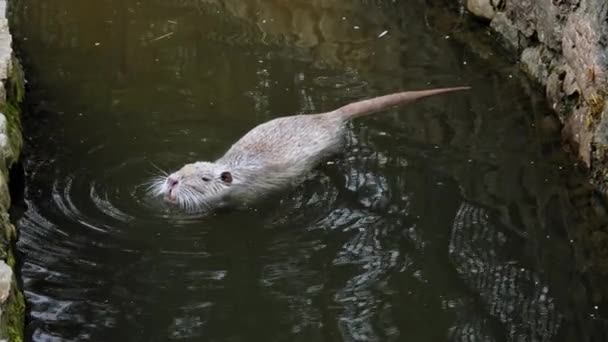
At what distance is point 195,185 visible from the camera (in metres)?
5.37

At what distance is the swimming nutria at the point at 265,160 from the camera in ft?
17.7

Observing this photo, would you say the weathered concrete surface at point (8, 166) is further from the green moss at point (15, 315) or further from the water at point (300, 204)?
the water at point (300, 204)

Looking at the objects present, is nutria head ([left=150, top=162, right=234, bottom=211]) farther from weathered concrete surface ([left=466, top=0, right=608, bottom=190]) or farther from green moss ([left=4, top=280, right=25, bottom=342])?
weathered concrete surface ([left=466, top=0, right=608, bottom=190])

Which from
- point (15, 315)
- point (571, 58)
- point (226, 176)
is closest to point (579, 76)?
point (571, 58)

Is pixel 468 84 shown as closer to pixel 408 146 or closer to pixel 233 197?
pixel 408 146

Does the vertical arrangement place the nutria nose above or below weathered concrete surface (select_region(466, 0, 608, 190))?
below

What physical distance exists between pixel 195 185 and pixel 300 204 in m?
0.55

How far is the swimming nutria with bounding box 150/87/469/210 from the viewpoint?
540cm

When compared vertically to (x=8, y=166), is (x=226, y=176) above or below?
below

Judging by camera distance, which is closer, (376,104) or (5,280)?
(5,280)

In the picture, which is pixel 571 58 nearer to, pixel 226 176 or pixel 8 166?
pixel 226 176

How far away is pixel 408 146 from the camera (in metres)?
5.94

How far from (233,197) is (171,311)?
3.80ft

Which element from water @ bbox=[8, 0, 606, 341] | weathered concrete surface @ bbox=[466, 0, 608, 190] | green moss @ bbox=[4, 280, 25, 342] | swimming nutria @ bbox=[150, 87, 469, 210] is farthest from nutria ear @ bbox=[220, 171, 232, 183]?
weathered concrete surface @ bbox=[466, 0, 608, 190]
